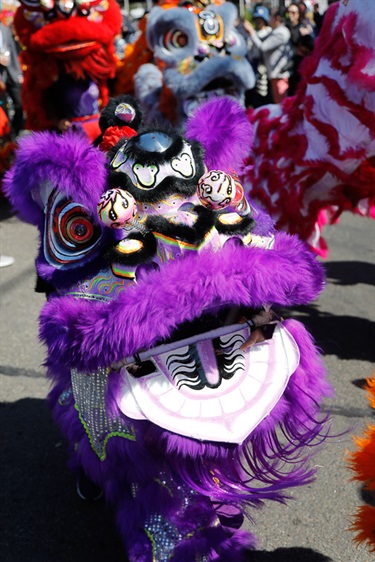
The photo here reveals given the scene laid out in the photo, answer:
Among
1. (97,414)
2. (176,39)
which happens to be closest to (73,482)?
(97,414)

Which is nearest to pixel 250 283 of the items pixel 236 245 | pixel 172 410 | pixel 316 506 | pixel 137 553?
pixel 236 245

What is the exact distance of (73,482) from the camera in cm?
248

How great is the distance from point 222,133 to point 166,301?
0.60m

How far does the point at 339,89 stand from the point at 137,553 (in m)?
1.97

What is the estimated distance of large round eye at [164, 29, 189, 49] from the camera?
4.55 m

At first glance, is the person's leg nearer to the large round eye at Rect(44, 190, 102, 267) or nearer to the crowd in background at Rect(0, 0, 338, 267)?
the crowd in background at Rect(0, 0, 338, 267)

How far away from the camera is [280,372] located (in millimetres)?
1769

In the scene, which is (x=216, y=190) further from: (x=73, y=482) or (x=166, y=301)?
(x=73, y=482)

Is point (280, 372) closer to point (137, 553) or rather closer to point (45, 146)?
point (137, 553)

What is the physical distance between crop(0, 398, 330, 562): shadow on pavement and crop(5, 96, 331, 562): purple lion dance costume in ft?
1.05

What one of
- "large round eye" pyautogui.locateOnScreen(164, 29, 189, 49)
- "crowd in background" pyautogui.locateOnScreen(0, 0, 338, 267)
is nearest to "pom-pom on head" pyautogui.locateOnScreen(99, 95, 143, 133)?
"large round eye" pyautogui.locateOnScreen(164, 29, 189, 49)

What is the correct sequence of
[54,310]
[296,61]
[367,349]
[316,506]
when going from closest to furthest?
[54,310] < [316,506] < [367,349] < [296,61]

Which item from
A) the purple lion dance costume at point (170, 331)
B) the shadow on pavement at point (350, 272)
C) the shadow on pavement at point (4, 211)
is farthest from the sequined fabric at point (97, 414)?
the shadow on pavement at point (4, 211)

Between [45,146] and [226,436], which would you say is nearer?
[226,436]
